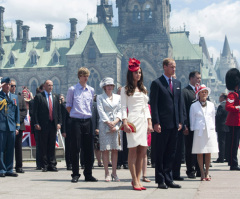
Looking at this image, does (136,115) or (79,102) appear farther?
(79,102)

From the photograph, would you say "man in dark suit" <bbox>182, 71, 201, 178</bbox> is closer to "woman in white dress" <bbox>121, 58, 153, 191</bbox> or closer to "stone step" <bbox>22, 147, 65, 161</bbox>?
"woman in white dress" <bbox>121, 58, 153, 191</bbox>

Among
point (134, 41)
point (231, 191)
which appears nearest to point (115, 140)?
point (231, 191)

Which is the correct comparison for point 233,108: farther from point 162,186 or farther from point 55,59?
point 55,59

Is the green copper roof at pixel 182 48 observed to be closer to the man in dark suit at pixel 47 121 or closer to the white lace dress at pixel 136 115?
the man in dark suit at pixel 47 121

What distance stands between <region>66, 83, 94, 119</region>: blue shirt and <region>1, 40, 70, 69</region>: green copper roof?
6143 centimetres

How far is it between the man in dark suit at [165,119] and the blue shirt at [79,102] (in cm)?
139

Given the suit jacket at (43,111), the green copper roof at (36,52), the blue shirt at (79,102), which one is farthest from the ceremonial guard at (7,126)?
the green copper roof at (36,52)

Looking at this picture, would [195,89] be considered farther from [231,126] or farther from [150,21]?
[150,21]

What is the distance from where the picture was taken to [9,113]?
9.66 metres

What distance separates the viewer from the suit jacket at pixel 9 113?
9.57m

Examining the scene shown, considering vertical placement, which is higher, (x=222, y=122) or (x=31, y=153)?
(x=222, y=122)

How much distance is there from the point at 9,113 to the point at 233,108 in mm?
4445

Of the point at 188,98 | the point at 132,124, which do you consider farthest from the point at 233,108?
the point at 132,124

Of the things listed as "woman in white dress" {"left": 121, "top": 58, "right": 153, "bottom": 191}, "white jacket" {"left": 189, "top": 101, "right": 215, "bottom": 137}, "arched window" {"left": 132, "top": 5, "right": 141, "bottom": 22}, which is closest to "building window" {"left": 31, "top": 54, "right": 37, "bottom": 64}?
"arched window" {"left": 132, "top": 5, "right": 141, "bottom": 22}
